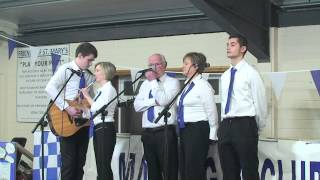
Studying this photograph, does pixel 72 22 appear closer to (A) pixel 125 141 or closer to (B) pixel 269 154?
(A) pixel 125 141

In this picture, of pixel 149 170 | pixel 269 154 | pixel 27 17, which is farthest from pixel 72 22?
pixel 269 154

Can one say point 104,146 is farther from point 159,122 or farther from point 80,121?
point 159,122

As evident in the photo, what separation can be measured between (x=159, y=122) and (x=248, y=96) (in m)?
0.82

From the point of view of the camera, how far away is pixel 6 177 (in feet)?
16.9

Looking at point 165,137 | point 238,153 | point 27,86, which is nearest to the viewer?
point 238,153

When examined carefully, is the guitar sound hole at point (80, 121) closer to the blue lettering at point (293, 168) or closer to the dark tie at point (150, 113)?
the dark tie at point (150, 113)

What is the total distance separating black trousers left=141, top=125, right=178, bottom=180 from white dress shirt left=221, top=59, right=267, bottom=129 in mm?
599

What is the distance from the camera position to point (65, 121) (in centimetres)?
424

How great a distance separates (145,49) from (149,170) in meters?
2.14

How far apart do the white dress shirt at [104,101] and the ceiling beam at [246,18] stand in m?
1.04

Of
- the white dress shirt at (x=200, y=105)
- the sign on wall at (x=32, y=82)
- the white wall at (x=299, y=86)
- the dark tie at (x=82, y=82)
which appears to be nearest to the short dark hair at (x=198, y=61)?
the white dress shirt at (x=200, y=105)

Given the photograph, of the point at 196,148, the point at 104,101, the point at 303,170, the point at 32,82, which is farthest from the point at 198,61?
the point at 32,82

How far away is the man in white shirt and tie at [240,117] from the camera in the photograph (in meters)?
3.47

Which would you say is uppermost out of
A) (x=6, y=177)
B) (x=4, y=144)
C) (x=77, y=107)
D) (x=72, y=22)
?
(x=72, y=22)
